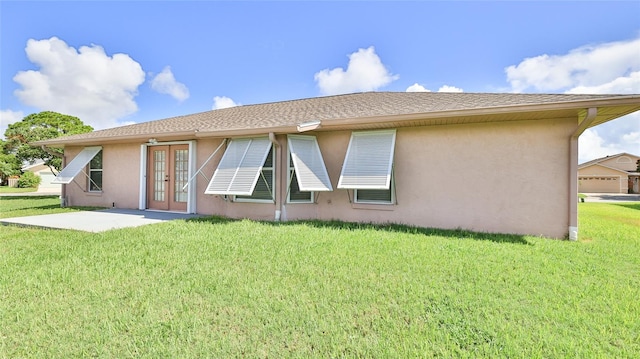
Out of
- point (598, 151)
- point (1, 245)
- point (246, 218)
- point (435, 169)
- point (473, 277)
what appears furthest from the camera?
point (598, 151)

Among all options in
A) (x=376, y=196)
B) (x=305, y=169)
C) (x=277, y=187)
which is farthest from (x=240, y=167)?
(x=376, y=196)

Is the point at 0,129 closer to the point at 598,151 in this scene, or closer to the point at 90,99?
the point at 90,99

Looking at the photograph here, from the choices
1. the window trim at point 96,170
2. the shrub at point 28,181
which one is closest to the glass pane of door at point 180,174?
the window trim at point 96,170

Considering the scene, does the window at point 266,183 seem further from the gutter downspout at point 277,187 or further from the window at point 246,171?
the gutter downspout at point 277,187

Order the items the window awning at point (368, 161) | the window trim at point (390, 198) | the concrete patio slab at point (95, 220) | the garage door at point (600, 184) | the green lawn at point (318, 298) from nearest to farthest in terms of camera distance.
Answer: the green lawn at point (318, 298) → the window awning at point (368, 161) → the concrete patio slab at point (95, 220) → the window trim at point (390, 198) → the garage door at point (600, 184)

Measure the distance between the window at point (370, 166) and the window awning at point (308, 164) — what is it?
64 centimetres

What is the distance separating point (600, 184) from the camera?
114 ft

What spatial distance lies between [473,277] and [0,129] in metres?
42.1

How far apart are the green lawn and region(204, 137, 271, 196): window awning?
86.0 inches

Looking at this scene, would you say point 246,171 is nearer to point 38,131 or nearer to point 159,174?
point 159,174

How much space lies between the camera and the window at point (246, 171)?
7.64 meters

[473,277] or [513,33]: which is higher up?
[513,33]

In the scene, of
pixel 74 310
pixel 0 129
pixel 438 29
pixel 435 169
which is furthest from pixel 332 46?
pixel 0 129

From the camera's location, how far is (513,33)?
919cm
